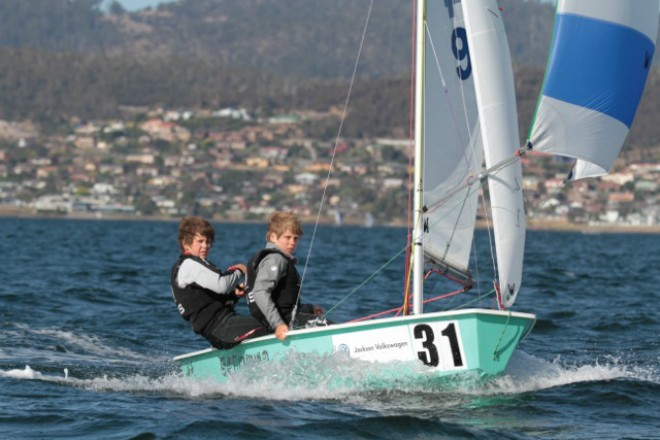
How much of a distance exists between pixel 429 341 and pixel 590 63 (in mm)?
2343

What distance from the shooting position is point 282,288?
30.0ft

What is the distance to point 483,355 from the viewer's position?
28.8ft

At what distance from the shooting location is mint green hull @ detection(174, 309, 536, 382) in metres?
8.71

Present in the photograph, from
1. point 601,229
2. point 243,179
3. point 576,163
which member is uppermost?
point 243,179

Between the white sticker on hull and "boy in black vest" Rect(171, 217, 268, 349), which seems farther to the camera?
"boy in black vest" Rect(171, 217, 268, 349)

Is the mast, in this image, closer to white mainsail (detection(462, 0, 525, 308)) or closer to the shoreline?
white mainsail (detection(462, 0, 525, 308))

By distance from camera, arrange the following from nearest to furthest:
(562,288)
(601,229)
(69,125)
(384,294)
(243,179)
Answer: (384,294) < (562,288) < (601,229) < (243,179) < (69,125)

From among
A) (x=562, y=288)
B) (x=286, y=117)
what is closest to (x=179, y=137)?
(x=286, y=117)

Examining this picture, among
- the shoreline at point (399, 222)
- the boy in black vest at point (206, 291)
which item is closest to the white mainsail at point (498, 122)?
the boy in black vest at point (206, 291)

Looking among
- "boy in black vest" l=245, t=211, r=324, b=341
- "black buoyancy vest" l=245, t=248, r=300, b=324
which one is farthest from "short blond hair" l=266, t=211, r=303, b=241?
"black buoyancy vest" l=245, t=248, r=300, b=324

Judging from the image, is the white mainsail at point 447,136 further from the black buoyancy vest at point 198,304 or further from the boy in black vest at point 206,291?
the black buoyancy vest at point 198,304

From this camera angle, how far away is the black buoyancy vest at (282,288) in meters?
9.05

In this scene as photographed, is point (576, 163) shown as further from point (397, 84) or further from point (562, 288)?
point (397, 84)

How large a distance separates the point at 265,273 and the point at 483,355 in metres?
1.64
